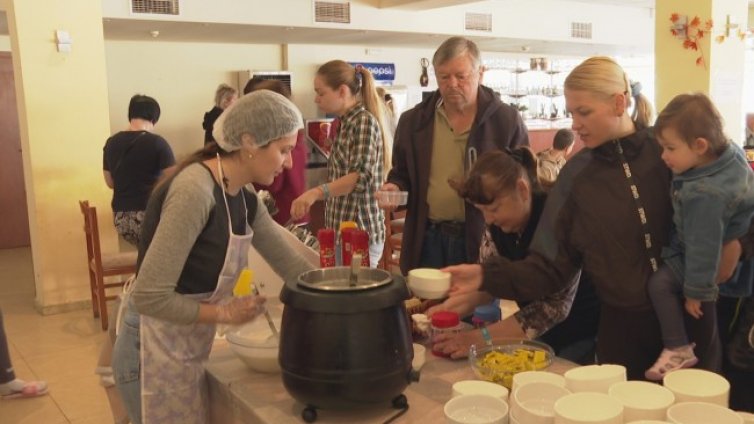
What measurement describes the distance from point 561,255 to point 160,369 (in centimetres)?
101

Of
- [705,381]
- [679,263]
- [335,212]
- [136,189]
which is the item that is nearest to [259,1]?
[136,189]

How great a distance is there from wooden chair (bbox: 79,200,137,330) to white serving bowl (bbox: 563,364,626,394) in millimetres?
3878

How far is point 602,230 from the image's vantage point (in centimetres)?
172

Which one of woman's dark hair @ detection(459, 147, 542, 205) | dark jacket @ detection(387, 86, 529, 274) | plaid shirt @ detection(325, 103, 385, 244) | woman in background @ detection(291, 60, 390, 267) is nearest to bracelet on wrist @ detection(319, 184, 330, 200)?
woman in background @ detection(291, 60, 390, 267)

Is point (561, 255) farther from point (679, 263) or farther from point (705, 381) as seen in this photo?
point (705, 381)

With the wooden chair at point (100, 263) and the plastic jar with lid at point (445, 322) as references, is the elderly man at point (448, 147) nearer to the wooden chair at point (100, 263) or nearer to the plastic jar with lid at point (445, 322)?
the plastic jar with lid at point (445, 322)

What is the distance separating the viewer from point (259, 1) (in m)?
6.65

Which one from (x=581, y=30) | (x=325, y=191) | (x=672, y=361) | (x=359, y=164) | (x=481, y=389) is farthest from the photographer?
(x=581, y=30)

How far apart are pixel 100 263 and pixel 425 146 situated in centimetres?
302

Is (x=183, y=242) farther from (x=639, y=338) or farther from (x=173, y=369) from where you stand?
(x=639, y=338)

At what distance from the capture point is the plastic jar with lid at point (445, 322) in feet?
5.95

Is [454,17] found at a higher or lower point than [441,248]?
higher

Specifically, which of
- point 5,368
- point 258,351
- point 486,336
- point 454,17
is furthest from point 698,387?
point 454,17

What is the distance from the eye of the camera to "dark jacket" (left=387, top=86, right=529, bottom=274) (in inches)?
97.8
